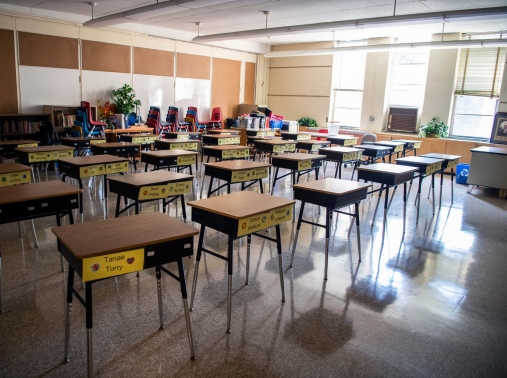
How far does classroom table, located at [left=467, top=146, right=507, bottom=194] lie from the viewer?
24.6 feet

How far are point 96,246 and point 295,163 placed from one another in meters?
3.65

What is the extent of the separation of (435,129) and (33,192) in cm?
937

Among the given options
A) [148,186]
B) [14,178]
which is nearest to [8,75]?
[14,178]

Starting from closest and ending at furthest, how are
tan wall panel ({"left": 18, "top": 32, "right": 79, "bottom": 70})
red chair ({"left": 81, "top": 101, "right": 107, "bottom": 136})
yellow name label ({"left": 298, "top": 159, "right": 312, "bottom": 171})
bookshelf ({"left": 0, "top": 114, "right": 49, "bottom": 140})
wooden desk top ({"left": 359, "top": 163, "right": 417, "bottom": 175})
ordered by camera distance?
1. wooden desk top ({"left": 359, "top": 163, "right": 417, "bottom": 175})
2. yellow name label ({"left": 298, "top": 159, "right": 312, "bottom": 171})
3. bookshelf ({"left": 0, "top": 114, "right": 49, "bottom": 140})
4. tan wall panel ({"left": 18, "top": 32, "right": 79, "bottom": 70})
5. red chair ({"left": 81, "top": 101, "right": 107, "bottom": 136})

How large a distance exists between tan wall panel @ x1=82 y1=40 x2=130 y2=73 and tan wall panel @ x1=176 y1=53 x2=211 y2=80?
65.3 inches

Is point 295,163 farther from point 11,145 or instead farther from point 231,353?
point 11,145

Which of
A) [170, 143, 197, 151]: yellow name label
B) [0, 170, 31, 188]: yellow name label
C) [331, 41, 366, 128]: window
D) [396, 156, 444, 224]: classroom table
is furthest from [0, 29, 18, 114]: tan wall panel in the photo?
[331, 41, 366, 128]: window

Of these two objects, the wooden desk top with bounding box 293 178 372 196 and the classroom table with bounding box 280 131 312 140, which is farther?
the classroom table with bounding box 280 131 312 140

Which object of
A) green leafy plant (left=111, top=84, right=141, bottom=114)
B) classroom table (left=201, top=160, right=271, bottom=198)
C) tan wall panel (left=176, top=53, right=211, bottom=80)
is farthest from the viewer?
tan wall panel (left=176, top=53, right=211, bottom=80)

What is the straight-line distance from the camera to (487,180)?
768cm

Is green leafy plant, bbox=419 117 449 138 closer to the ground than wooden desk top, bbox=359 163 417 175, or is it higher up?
higher up

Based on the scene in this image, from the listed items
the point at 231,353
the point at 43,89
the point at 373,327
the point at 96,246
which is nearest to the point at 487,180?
the point at 373,327

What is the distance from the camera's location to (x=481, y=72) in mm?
9609

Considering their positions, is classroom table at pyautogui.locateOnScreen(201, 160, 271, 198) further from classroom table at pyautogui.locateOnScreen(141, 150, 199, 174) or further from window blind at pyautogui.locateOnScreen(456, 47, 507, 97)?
window blind at pyautogui.locateOnScreen(456, 47, 507, 97)
